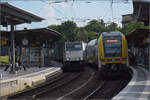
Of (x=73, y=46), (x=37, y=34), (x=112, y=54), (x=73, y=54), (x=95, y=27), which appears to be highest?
(x=95, y=27)

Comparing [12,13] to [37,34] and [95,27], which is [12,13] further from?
[95,27]

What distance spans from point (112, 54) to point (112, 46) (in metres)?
0.59

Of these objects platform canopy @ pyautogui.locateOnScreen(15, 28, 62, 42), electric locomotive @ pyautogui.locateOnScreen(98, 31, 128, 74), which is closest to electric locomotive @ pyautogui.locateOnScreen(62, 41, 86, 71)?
platform canopy @ pyautogui.locateOnScreen(15, 28, 62, 42)

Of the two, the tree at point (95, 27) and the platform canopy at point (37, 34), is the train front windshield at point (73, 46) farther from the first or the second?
the tree at point (95, 27)

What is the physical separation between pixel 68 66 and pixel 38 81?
34.0ft

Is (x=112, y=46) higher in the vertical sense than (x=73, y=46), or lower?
lower

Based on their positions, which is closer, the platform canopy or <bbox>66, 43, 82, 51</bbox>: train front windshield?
the platform canopy

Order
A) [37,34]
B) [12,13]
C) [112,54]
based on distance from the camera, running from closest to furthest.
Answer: [12,13], [112,54], [37,34]

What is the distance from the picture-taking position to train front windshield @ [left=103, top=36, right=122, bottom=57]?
1991cm

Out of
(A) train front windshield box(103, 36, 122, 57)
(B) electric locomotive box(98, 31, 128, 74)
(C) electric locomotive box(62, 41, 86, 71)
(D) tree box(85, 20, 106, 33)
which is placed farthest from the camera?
(D) tree box(85, 20, 106, 33)

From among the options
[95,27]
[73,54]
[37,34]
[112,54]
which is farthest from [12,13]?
[95,27]

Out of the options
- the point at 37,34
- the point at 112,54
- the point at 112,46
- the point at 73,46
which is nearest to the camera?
the point at 112,54

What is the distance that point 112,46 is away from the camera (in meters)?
20.1

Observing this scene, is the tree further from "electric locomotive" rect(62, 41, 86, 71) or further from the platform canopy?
the platform canopy
